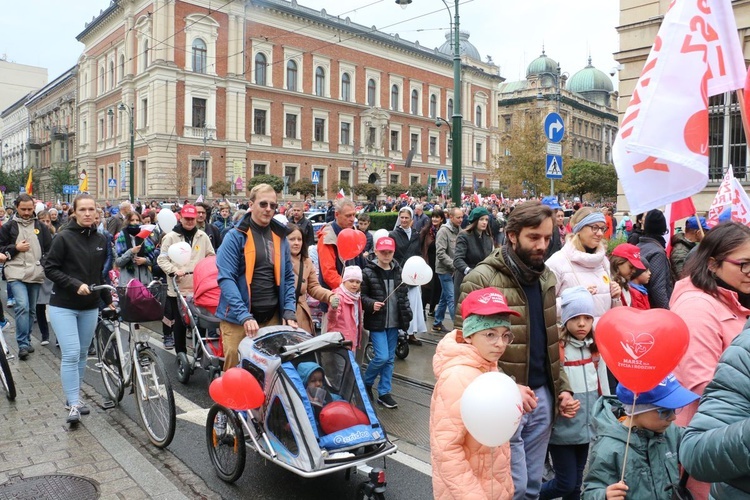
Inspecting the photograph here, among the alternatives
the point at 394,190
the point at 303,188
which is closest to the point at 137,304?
the point at 303,188

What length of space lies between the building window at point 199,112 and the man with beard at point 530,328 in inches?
1772

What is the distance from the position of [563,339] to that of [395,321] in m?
2.71

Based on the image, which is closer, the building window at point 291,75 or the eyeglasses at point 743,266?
the eyeglasses at point 743,266

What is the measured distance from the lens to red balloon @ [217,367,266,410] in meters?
4.05

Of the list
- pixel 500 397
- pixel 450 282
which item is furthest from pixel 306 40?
pixel 500 397

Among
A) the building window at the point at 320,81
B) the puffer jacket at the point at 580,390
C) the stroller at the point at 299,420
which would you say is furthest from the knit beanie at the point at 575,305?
the building window at the point at 320,81

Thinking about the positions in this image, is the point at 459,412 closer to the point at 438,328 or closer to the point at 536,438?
the point at 536,438

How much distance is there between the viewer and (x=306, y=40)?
167 feet

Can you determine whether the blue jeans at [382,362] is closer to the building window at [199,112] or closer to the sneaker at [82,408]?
the sneaker at [82,408]

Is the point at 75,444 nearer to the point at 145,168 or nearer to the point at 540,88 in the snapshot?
the point at 145,168

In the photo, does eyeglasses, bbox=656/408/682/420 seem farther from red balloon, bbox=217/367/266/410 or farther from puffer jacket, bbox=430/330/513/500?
red balloon, bbox=217/367/266/410

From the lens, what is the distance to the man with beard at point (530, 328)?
330 cm

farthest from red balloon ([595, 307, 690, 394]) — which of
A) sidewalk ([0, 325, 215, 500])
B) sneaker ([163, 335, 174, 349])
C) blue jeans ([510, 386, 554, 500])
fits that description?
sneaker ([163, 335, 174, 349])

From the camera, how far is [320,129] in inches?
2135
